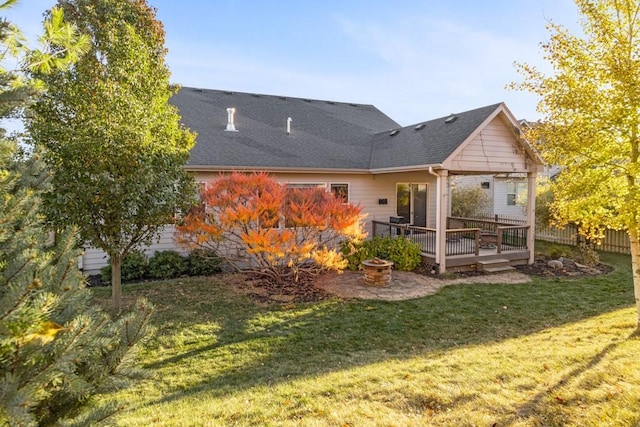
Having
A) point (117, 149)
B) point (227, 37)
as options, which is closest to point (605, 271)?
point (117, 149)

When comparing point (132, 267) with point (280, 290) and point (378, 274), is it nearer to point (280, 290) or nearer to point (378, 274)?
point (280, 290)

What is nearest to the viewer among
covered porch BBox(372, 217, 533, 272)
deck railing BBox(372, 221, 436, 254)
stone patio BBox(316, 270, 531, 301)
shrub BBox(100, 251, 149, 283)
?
stone patio BBox(316, 270, 531, 301)

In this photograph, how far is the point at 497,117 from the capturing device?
1142 cm

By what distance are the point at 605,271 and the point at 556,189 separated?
6.99 metres

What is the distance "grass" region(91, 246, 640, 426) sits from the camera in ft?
11.8

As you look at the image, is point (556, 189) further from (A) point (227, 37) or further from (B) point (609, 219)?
(A) point (227, 37)

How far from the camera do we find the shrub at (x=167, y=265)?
33.7 feet

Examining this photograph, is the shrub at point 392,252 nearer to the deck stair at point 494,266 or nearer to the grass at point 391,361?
the deck stair at point 494,266

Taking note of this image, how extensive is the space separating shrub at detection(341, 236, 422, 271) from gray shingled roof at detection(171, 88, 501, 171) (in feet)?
8.48

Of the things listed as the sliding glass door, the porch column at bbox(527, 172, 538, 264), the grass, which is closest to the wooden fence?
the porch column at bbox(527, 172, 538, 264)

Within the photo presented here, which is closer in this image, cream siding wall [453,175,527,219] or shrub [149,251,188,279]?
shrub [149,251,188,279]

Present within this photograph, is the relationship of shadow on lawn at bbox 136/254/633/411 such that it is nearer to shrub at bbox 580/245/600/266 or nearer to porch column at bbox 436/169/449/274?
porch column at bbox 436/169/449/274

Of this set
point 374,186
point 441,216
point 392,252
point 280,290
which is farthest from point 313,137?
point 280,290

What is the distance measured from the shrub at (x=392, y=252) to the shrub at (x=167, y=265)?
4.89 meters
